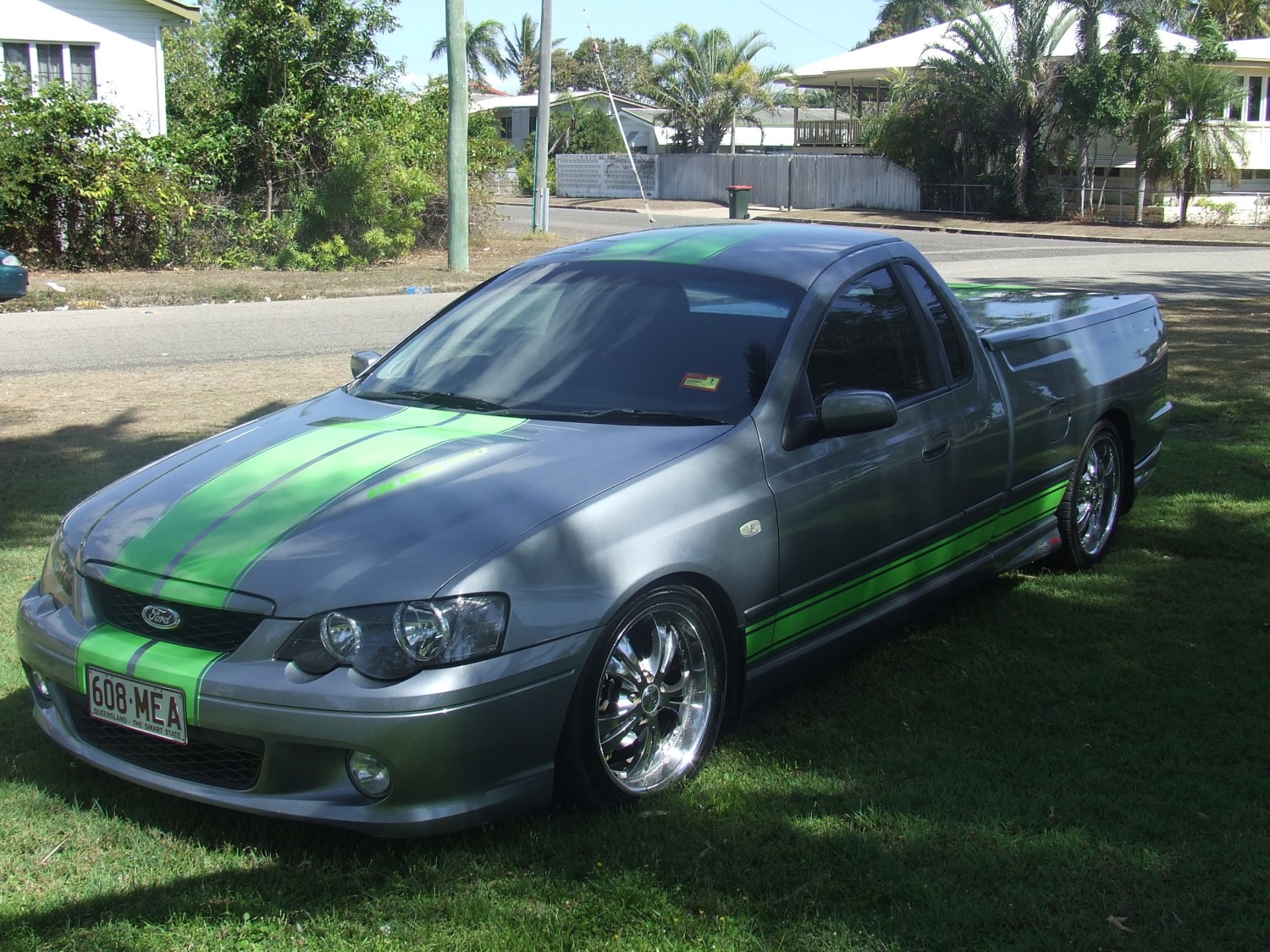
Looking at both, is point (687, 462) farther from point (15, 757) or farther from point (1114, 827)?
point (15, 757)

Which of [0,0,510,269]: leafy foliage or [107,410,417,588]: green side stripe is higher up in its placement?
[0,0,510,269]: leafy foliage

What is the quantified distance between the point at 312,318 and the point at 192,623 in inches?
458

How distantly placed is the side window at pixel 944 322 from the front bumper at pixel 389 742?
2.38 metres

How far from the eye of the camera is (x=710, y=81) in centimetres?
5078

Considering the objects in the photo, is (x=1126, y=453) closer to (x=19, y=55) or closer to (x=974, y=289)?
(x=974, y=289)

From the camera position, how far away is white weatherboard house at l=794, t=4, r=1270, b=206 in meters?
36.6

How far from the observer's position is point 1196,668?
4.82 m

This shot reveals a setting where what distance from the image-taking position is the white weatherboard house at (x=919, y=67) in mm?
36625

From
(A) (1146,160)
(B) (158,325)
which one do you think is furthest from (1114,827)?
(A) (1146,160)

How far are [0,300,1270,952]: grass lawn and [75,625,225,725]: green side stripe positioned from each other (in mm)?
446

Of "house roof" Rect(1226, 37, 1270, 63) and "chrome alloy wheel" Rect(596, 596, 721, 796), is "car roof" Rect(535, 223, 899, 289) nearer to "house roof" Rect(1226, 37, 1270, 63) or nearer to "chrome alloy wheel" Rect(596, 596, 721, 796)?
"chrome alloy wheel" Rect(596, 596, 721, 796)

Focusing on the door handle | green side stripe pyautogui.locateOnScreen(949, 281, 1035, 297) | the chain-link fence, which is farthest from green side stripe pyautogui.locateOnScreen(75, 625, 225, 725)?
the chain-link fence

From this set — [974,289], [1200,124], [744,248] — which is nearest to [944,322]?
[744,248]

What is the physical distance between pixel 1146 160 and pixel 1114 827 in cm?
3312
